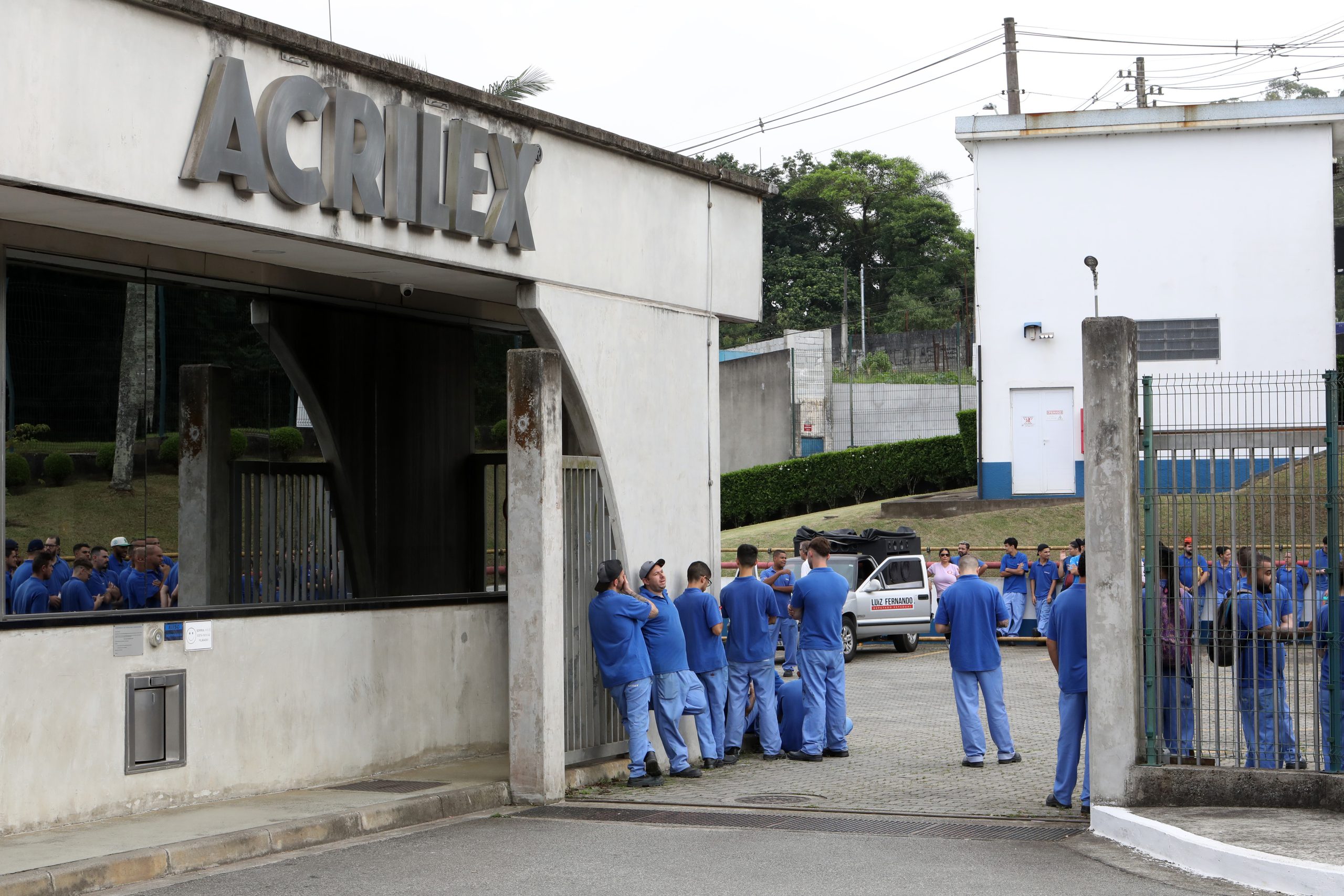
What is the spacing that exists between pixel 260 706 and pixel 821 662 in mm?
4971

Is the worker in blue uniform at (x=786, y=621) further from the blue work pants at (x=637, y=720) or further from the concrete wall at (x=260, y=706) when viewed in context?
the blue work pants at (x=637, y=720)

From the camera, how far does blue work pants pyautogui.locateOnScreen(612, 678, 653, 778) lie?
11.2 meters

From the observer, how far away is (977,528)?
98.6ft

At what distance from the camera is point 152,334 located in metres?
10.0

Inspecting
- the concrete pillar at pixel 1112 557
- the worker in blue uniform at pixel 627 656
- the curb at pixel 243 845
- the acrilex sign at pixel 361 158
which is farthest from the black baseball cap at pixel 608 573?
the concrete pillar at pixel 1112 557

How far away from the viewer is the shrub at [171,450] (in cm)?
1009

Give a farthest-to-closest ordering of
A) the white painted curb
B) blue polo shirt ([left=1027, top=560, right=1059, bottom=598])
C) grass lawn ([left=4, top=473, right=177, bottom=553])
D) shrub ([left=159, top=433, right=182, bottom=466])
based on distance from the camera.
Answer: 1. blue polo shirt ([left=1027, top=560, right=1059, bottom=598])
2. shrub ([left=159, top=433, right=182, bottom=466])
3. grass lawn ([left=4, top=473, right=177, bottom=553])
4. the white painted curb

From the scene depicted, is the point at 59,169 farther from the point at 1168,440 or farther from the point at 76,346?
the point at 1168,440

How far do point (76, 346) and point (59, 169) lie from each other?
2.01m

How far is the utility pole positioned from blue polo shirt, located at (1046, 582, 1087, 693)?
31.3 m

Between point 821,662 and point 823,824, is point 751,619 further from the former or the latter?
point 823,824

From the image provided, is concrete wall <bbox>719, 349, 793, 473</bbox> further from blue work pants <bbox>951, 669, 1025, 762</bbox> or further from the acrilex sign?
the acrilex sign

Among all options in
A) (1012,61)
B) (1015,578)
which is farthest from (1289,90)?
(1015,578)

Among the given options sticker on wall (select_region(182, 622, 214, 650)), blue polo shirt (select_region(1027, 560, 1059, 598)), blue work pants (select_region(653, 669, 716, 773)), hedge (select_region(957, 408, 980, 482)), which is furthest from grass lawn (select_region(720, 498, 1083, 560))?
sticker on wall (select_region(182, 622, 214, 650))
